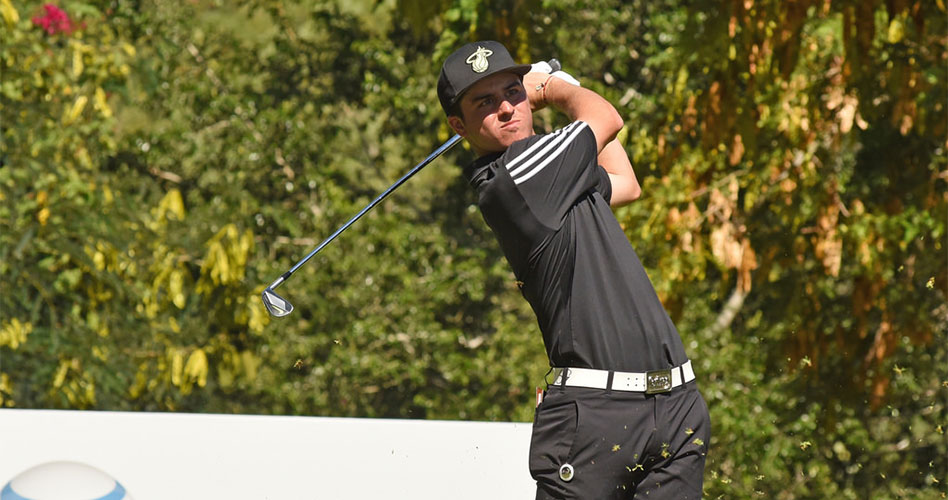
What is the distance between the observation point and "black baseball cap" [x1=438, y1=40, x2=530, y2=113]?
256 centimetres

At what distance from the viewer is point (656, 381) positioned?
2453mm

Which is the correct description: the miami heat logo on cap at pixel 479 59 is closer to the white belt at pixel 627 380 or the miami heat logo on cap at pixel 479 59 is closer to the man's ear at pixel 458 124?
the man's ear at pixel 458 124

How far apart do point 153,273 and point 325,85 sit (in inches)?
86.6

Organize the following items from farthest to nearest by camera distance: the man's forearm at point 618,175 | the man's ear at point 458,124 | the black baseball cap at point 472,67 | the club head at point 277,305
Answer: the club head at point 277,305 → the man's forearm at point 618,175 → the man's ear at point 458,124 → the black baseball cap at point 472,67

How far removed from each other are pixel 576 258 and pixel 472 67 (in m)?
0.45

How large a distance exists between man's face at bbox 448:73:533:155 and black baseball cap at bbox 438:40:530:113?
0.02 m

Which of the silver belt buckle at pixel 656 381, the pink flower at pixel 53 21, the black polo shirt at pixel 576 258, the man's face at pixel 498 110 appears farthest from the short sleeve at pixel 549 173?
the pink flower at pixel 53 21

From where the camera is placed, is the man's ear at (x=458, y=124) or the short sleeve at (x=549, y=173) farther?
the man's ear at (x=458, y=124)

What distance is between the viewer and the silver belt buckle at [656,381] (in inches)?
96.3

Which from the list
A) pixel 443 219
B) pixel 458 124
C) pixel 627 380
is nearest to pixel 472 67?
pixel 458 124

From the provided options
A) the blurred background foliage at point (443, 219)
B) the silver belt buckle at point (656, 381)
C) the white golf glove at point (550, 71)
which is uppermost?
the white golf glove at point (550, 71)

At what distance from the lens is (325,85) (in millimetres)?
9570

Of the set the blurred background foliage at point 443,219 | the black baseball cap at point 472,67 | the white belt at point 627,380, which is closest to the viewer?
the white belt at point 627,380

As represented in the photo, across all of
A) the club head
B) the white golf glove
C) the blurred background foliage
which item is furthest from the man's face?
the blurred background foliage
